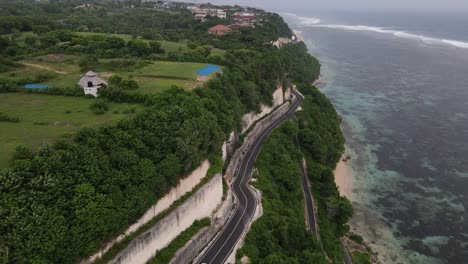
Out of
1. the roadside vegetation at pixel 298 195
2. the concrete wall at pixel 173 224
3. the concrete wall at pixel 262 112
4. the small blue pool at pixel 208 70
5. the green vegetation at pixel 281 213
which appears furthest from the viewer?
the concrete wall at pixel 262 112

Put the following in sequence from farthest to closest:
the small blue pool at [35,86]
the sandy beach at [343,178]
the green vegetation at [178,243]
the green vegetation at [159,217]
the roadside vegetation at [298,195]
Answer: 1. the sandy beach at [343,178]
2. the small blue pool at [35,86]
3. the roadside vegetation at [298,195]
4. the green vegetation at [178,243]
5. the green vegetation at [159,217]

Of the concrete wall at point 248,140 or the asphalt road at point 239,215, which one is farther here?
the concrete wall at point 248,140

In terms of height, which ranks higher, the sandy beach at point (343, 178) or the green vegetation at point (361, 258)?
the sandy beach at point (343, 178)

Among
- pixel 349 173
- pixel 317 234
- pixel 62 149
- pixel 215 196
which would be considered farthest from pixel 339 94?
pixel 62 149

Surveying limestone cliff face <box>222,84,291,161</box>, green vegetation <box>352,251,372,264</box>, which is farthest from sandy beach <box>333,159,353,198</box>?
limestone cliff face <box>222,84,291,161</box>

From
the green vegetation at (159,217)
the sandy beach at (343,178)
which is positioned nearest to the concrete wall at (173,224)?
the green vegetation at (159,217)

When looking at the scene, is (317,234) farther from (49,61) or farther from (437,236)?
(49,61)

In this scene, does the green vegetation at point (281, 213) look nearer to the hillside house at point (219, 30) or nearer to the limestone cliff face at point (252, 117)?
the limestone cliff face at point (252, 117)
